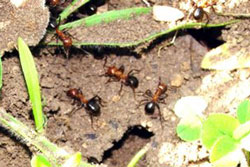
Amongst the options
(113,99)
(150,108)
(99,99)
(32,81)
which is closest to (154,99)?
(150,108)

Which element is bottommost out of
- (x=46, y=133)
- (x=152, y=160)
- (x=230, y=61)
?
(x=152, y=160)

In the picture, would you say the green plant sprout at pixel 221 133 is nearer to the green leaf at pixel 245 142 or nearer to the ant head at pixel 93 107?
the green leaf at pixel 245 142

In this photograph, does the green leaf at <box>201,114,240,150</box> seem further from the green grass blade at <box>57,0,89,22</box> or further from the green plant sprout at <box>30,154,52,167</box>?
the green grass blade at <box>57,0,89,22</box>

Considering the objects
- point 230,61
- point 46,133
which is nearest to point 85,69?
point 46,133

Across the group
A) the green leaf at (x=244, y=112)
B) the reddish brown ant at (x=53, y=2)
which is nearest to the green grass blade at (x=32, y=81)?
the reddish brown ant at (x=53, y=2)

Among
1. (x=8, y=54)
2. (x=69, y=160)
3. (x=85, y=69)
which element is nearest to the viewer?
(x=69, y=160)

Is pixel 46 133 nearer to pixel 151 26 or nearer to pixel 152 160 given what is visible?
pixel 152 160
